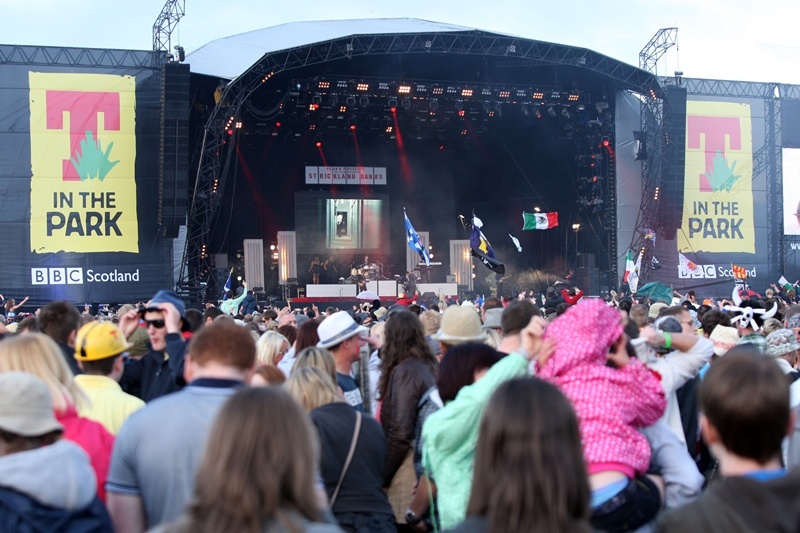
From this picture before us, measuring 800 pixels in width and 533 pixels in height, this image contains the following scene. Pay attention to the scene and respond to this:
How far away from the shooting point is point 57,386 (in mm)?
2883

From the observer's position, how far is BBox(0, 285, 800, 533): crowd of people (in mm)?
1880

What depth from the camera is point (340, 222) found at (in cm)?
2880

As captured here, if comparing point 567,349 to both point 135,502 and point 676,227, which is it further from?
point 676,227

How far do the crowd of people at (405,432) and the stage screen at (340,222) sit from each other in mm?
23734

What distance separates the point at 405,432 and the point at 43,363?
1.81m

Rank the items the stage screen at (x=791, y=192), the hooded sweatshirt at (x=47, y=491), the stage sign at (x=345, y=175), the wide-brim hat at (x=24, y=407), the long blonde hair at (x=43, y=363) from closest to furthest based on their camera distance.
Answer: the hooded sweatshirt at (x=47, y=491) < the wide-brim hat at (x=24, y=407) < the long blonde hair at (x=43, y=363) < the stage screen at (x=791, y=192) < the stage sign at (x=345, y=175)

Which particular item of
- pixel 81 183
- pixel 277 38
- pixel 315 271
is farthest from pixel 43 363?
pixel 315 271

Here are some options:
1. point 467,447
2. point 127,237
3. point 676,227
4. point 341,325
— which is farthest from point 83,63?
point 467,447

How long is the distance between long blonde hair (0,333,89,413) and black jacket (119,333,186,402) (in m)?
0.90

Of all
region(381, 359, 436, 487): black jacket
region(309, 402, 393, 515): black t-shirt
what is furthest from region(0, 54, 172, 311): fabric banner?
region(309, 402, 393, 515): black t-shirt

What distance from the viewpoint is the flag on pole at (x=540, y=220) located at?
85.8 feet

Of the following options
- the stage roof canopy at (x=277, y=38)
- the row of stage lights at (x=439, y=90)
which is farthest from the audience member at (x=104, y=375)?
the row of stage lights at (x=439, y=90)

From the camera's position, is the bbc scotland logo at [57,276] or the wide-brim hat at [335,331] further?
the bbc scotland logo at [57,276]

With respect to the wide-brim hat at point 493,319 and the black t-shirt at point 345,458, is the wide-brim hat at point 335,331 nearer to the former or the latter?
the black t-shirt at point 345,458
